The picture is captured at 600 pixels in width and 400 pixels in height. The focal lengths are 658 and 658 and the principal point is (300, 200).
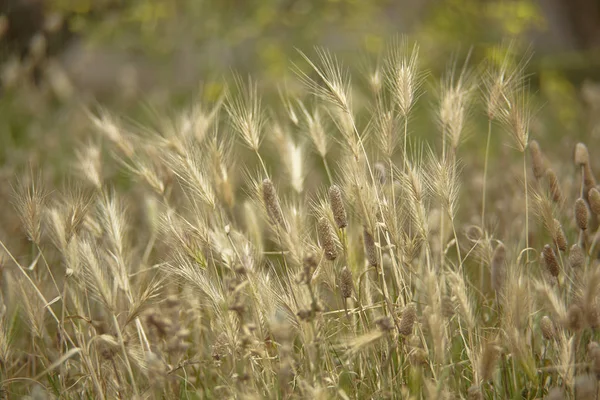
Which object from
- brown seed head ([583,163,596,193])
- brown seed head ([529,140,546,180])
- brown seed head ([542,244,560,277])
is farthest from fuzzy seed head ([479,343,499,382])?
brown seed head ([583,163,596,193])

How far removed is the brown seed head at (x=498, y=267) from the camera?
143cm

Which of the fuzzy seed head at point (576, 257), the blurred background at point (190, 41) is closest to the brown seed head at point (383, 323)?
the fuzzy seed head at point (576, 257)

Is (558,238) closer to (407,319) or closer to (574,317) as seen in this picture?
(574,317)

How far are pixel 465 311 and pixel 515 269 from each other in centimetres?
17

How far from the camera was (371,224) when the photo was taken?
4.99ft

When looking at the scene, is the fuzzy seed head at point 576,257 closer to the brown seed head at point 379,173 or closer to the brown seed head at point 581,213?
the brown seed head at point 581,213

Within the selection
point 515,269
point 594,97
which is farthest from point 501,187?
point 515,269

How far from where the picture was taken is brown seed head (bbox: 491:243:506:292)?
143cm

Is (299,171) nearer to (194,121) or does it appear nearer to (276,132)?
(276,132)

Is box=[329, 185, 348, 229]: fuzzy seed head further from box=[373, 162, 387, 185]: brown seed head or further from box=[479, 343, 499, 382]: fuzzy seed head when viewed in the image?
box=[479, 343, 499, 382]: fuzzy seed head

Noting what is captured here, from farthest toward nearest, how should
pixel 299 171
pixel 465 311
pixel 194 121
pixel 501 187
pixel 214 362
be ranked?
pixel 501 187 → pixel 194 121 → pixel 299 171 → pixel 214 362 → pixel 465 311

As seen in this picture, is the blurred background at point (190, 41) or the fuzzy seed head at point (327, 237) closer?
the fuzzy seed head at point (327, 237)

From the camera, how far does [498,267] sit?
145 cm

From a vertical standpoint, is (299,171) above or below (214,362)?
above
